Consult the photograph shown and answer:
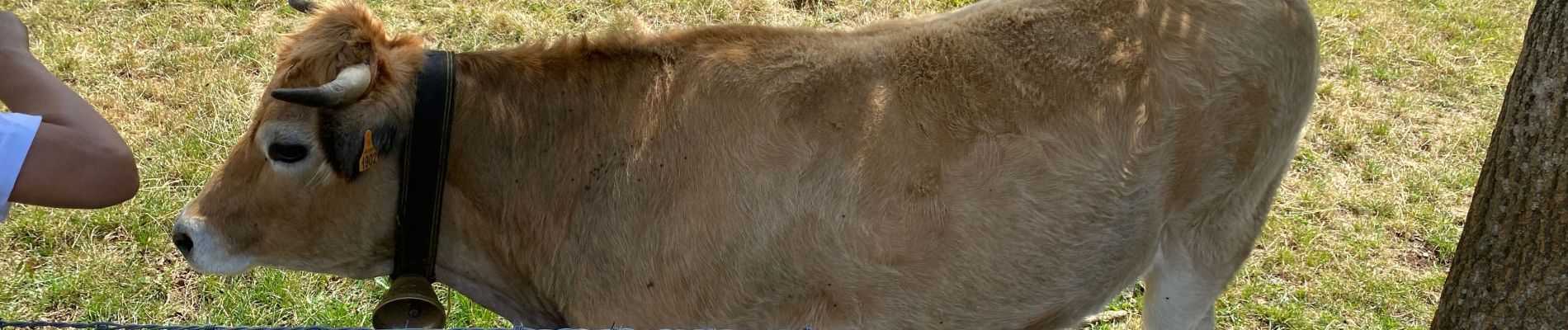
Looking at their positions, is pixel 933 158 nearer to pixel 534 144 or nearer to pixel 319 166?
pixel 534 144

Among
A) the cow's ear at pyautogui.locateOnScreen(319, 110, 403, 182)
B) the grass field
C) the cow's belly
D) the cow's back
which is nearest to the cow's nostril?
the cow's ear at pyautogui.locateOnScreen(319, 110, 403, 182)

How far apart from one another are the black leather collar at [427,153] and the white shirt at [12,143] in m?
0.81

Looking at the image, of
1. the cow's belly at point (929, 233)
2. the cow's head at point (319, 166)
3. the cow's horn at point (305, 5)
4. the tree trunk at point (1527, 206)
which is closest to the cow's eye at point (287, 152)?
the cow's head at point (319, 166)

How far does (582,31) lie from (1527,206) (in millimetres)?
3745

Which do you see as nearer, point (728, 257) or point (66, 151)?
point (66, 151)

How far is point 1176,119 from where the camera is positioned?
9.91 ft

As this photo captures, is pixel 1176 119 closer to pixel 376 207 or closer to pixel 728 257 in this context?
pixel 728 257

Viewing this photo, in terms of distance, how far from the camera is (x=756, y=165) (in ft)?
9.00

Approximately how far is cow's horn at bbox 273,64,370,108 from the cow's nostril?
710 millimetres

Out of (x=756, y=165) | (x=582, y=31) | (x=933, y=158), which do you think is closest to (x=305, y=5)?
(x=756, y=165)

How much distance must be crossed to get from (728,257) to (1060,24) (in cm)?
121

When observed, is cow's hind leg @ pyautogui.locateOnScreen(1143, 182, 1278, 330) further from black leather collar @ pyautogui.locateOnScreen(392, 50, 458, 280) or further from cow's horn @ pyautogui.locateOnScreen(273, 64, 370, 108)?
cow's horn @ pyautogui.locateOnScreen(273, 64, 370, 108)

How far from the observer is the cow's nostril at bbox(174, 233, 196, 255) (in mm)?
2842

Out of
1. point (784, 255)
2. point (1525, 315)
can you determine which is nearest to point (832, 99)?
point (784, 255)
